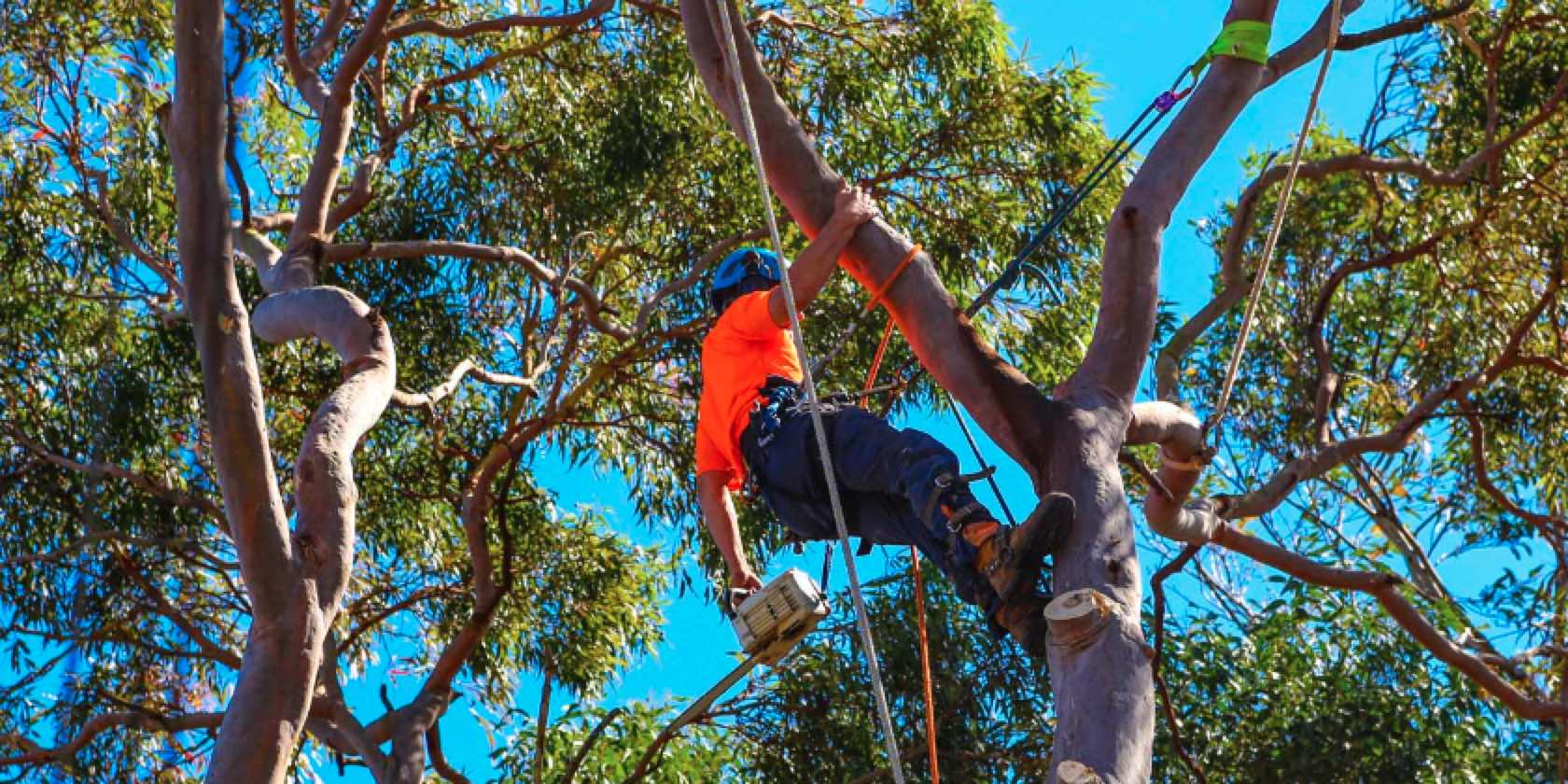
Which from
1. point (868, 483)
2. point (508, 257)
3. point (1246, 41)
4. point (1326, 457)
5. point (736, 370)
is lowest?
point (868, 483)

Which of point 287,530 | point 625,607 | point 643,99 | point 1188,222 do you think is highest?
point 1188,222

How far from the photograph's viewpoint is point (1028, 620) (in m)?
3.46

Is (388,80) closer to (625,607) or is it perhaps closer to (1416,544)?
(625,607)

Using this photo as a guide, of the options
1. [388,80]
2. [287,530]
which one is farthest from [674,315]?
[287,530]

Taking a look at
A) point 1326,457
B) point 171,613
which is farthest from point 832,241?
point 171,613

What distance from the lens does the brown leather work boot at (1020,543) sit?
3256 millimetres

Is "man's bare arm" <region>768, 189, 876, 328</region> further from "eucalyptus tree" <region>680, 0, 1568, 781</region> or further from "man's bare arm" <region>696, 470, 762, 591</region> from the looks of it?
"man's bare arm" <region>696, 470, 762, 591</region>

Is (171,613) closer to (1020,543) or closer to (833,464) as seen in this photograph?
(833,464)

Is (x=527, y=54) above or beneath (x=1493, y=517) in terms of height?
above

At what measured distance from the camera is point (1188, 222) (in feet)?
36.5

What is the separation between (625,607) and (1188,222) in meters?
4.09

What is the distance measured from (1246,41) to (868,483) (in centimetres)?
123

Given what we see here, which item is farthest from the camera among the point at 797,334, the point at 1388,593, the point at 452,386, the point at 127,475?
the point at 127,475

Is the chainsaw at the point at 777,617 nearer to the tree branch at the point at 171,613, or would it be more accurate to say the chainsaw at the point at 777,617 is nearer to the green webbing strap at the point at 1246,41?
Result: the green webbing strap at the point at 1246,41
